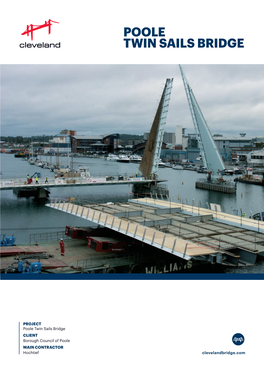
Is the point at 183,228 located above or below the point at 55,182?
below

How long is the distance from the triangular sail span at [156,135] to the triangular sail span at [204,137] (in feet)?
49.7

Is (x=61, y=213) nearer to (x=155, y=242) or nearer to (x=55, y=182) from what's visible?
(x=55, y=182)

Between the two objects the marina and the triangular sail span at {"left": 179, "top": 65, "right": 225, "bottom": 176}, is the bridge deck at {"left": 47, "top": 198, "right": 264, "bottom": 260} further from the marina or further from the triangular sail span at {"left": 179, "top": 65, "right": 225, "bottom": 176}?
the triangular sail span at {"left": 179, "top": 65, "right": 225, "bottom": 176}

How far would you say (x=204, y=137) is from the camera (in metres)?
67.4

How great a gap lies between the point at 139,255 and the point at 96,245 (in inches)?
104

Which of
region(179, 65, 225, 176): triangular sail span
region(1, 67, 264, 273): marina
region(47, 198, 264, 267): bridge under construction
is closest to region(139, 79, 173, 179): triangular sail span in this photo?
region(179, 65, 225, 176): triangular sail span

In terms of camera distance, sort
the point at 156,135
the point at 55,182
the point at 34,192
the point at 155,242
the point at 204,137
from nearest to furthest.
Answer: the point at 155,242, the point at 55,182, the point at 34,192, the point at 156,135, the point at 204,137

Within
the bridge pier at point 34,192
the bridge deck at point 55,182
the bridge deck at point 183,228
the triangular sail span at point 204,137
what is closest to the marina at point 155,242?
the bridge deck at point 183,228

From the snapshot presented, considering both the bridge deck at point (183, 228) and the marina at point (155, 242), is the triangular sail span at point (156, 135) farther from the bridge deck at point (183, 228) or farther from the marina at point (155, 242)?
the bridge deck at point (183, 228)

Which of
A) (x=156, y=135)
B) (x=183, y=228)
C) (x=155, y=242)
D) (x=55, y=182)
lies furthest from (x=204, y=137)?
(x=155, y=242)

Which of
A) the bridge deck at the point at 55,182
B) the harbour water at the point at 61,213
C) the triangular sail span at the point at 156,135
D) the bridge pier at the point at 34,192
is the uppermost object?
the triangular sail span at the point at 156,135

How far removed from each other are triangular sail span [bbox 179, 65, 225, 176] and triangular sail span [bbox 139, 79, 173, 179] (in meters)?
15.2

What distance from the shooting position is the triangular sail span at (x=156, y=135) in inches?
2025

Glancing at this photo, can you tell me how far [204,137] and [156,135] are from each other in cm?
1737
